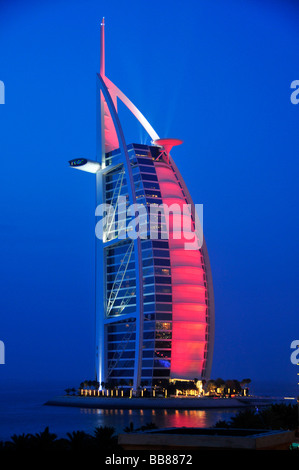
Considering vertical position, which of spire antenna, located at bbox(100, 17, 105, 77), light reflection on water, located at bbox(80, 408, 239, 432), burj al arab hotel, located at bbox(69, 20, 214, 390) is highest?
spire antenna, located at bbox(100, 17, 105, 77)

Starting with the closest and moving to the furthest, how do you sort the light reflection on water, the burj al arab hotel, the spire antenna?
the light reflection on water, the burj al arab hotel, the spire antenna

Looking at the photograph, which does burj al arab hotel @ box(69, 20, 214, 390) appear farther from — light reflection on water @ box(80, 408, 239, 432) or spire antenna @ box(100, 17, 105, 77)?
light reflection on water @ box(80, 408, 239, 432)

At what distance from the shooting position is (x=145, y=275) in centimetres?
11312

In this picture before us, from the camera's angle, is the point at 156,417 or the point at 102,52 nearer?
the point at 156,417

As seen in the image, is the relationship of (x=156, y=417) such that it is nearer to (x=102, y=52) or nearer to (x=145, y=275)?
(x=145, y=275)

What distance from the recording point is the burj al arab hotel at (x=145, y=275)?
112 metres

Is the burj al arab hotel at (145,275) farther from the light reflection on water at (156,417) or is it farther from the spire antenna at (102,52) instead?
the light reflection on water at (156,417)

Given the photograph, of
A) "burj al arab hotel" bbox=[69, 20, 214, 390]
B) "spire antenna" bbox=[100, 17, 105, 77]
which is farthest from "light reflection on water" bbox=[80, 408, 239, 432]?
"spire antenna" bbox=[100, 17, 105, 77]

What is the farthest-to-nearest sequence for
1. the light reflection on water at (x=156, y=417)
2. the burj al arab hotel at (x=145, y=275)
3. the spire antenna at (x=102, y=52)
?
the spire antenna at (x=102, y=52), the burj al arab hotel at (x=145, y=275), the light reflection on water at (x=156, y=417)

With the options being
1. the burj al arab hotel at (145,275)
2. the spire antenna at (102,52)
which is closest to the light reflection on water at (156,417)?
the burj al arab hotel at (145,275)

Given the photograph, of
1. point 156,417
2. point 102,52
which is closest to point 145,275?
point 156,417

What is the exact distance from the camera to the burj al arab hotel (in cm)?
11162
